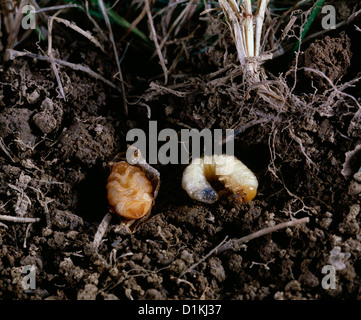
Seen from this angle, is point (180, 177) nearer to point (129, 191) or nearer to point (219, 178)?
A: point (219, 178)

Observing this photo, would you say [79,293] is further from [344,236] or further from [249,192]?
[344,236]

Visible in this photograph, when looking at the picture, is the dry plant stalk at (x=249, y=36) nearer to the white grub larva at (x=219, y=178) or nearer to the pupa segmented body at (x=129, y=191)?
the white grub larva at (x=219, y=178)

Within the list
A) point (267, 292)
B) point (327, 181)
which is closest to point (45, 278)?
point (267, 292)

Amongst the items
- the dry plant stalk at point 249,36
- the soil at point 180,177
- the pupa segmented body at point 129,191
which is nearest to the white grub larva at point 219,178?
the soil at point 180,177

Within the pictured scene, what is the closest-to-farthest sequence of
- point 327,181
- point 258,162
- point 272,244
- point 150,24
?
point 272,244 < point 327,181 < point 258,162 < point 150,24

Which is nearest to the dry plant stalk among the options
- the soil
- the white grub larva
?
the soil

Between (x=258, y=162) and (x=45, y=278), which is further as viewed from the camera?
(x=258, y=162)

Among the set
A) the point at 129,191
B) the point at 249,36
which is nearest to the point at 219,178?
the point at 129,191
